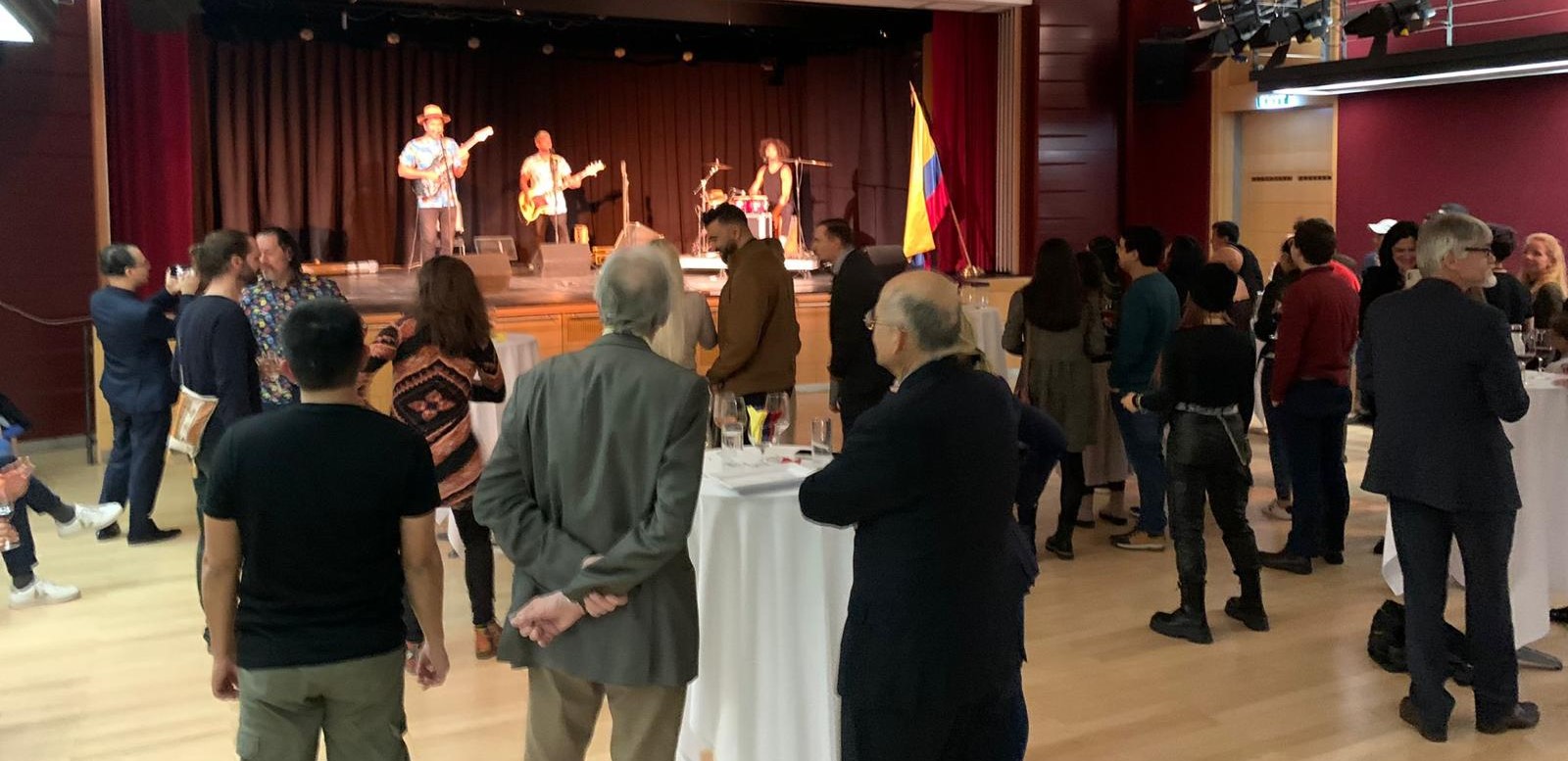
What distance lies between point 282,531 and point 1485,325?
9.19 feet

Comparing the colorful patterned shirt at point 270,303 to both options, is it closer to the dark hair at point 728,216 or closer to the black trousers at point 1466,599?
the dark hair at point 728,216

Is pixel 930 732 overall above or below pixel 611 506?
below

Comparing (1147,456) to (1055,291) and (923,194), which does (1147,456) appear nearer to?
(1055,291)

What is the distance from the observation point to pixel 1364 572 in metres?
5.29

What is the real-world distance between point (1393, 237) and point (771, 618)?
3.64 meters

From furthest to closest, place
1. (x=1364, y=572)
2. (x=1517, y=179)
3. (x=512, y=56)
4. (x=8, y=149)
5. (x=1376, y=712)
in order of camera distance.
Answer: (x=512, y=56) < (x=1517, y=179) < (x=8, y=149) < (x=1364, y=572) < (x=1376, y=712)

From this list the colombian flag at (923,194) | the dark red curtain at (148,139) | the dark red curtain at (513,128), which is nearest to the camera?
the dark red curtain at (148,139)

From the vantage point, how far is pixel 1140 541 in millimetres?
5676

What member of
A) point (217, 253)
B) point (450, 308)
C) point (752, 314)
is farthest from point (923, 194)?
point (450, 308)

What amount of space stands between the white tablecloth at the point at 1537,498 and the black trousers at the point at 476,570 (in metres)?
2.89

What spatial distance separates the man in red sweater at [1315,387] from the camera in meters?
5.05

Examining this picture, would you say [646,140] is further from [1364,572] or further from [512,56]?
[1364,572]

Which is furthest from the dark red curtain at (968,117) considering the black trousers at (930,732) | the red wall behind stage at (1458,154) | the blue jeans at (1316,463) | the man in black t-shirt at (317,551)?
the man in black t-shirt at (317,551)

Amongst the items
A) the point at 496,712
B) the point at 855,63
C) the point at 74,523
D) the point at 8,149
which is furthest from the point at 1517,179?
the point at 8,149
